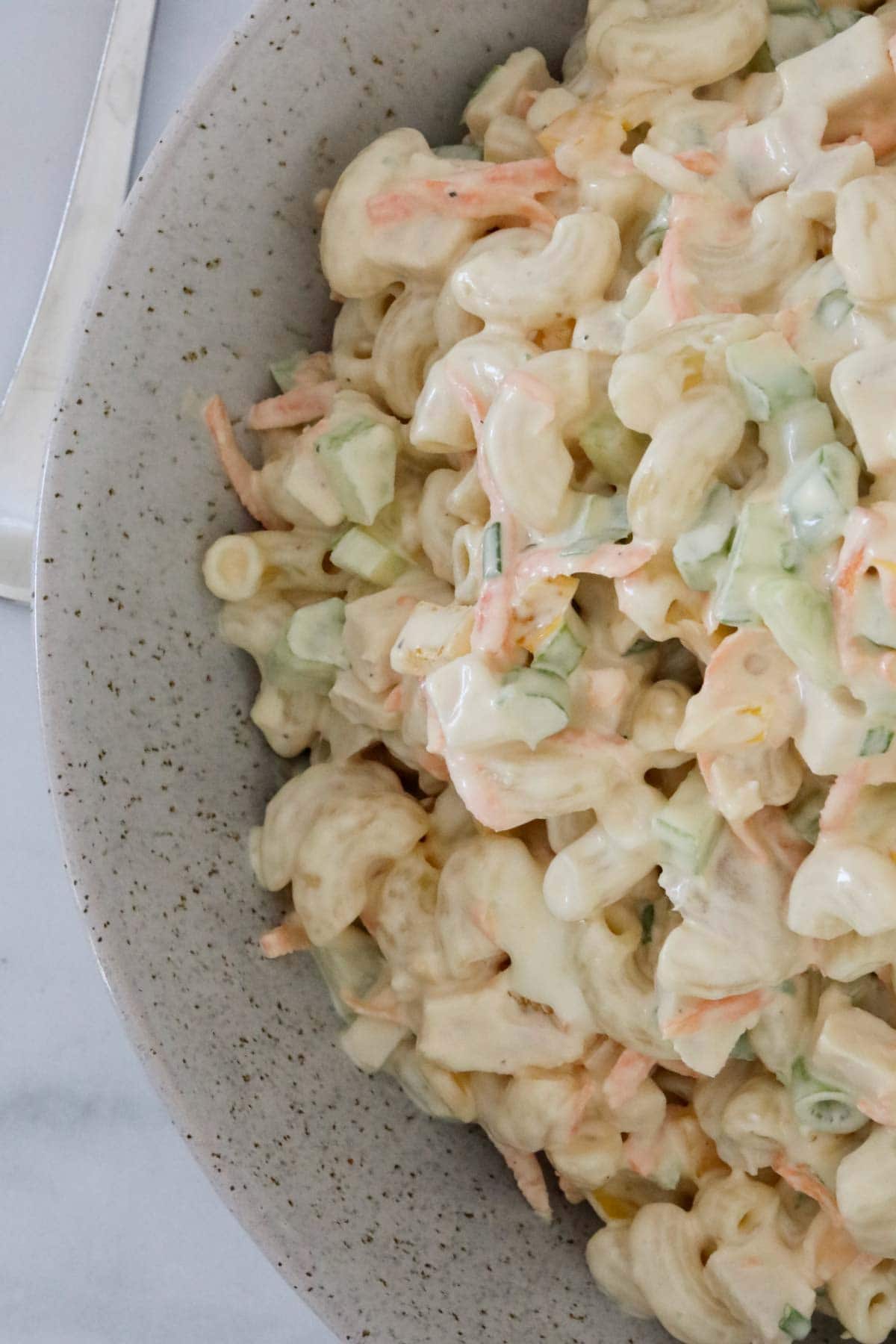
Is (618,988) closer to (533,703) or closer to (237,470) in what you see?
(533,703)

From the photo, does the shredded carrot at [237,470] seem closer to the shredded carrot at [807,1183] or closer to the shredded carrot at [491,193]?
the shredded carrot at [491,193]

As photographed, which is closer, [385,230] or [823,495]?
[823,495]

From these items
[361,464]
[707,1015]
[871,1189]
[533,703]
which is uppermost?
[361,464]

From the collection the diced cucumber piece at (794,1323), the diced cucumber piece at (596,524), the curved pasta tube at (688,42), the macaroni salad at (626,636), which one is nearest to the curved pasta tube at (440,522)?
the macaroni salad at (626,636)

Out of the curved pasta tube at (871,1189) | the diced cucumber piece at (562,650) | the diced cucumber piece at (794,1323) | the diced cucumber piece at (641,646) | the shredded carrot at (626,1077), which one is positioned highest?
the diced cucumber piece at (562,650)

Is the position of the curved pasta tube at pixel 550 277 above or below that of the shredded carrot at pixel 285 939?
above

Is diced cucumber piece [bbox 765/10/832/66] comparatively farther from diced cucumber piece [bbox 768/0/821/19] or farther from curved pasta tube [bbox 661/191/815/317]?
curved pasta tube [bbox 661/191/815/317]

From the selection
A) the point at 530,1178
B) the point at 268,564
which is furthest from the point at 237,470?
the point at 530,1178

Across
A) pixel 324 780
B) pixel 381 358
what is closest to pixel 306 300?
pixel 381 358
